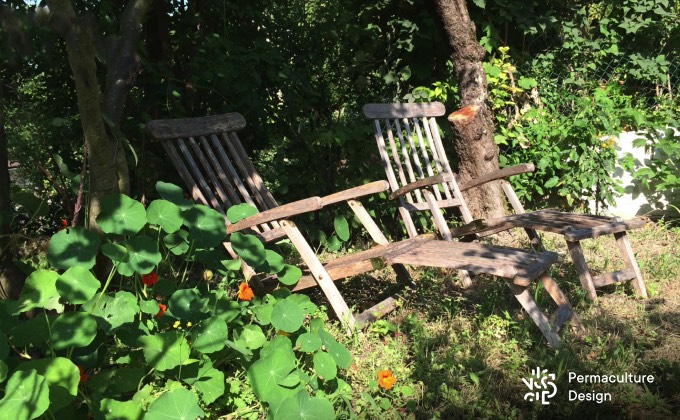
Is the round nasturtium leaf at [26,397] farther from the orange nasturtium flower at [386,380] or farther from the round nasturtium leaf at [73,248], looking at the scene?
the orange nasturtium flower at [386,380]

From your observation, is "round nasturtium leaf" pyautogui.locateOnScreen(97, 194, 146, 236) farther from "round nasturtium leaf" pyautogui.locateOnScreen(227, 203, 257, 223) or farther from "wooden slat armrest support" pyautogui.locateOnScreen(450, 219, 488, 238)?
"wooden slat armrest support" pyautogui.locateOnScreen(450, 219, 488, 238)

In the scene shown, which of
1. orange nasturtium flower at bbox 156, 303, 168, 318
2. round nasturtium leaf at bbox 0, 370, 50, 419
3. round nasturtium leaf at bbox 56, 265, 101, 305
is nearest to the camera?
round nasturtium leaf at bbox 0, 370, 50, 419

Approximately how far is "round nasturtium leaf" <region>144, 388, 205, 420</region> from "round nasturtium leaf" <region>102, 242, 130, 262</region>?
58 cm

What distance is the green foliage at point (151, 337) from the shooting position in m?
2.01

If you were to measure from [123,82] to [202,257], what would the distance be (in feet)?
2.49

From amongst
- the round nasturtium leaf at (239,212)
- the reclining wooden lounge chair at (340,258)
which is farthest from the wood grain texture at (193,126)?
the round nasturtium leaf at (239,212)

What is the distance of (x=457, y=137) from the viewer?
4.86m

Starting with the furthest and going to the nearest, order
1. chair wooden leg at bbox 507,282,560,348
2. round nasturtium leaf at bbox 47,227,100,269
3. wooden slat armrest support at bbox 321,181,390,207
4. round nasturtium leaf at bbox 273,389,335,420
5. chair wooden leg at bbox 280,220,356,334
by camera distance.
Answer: wooden slat armrest support at bbox 321,181,390,207 < chair wooden leg at bbox 280,220,356,334 < chair wooden leg at bbox 507,282,560,348 < round nasturtium leaf at bbox 47,227,100,269 < round nasturtium leaf at bbox 273,389,335,420

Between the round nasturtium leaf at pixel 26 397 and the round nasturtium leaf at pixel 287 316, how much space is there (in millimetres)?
882

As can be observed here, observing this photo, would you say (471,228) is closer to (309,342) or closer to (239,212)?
(239,212)

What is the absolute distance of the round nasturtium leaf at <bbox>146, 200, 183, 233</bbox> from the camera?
246cm
